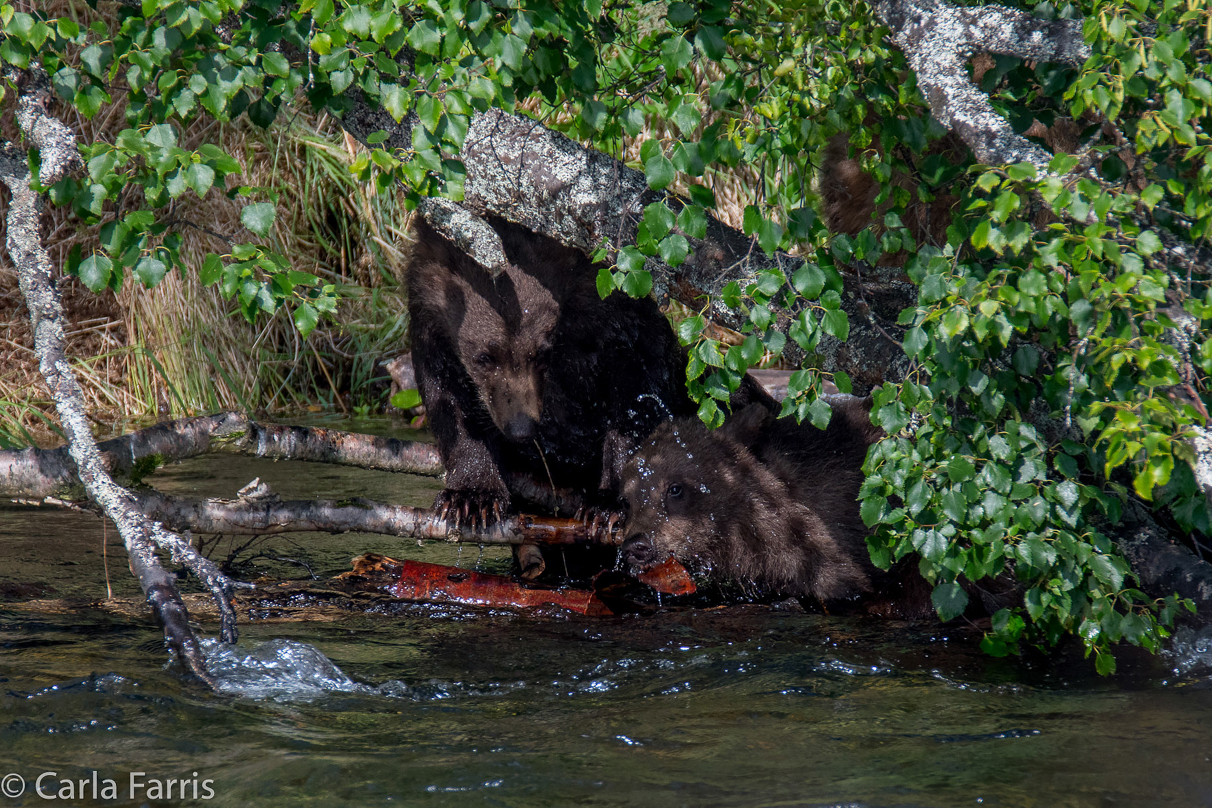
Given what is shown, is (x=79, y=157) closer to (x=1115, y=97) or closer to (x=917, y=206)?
(x=1115, y=97)

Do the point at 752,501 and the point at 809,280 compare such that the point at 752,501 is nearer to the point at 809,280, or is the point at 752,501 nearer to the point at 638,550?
the point at 638,550

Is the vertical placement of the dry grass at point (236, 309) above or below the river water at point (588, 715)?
above

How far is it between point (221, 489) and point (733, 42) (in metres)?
4.70

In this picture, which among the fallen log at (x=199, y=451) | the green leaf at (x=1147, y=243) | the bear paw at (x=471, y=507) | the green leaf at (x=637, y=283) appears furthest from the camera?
the bear paw at (x=471, y=507)

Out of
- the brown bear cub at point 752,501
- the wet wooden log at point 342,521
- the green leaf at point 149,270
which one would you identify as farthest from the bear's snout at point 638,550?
the green leaf at point 149,270

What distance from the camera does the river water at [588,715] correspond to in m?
2.94

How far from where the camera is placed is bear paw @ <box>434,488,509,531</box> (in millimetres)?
5316

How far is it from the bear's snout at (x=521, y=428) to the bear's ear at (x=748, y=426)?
942 mm

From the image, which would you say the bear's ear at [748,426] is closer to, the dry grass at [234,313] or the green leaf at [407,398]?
the green leaf at [407,398]

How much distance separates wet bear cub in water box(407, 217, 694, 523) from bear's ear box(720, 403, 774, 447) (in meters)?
0.35

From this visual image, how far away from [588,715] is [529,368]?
7.30 ft

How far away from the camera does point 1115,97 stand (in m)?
2.69

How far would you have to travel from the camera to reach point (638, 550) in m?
5.34

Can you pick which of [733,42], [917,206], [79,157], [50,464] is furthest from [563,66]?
[50,464]
